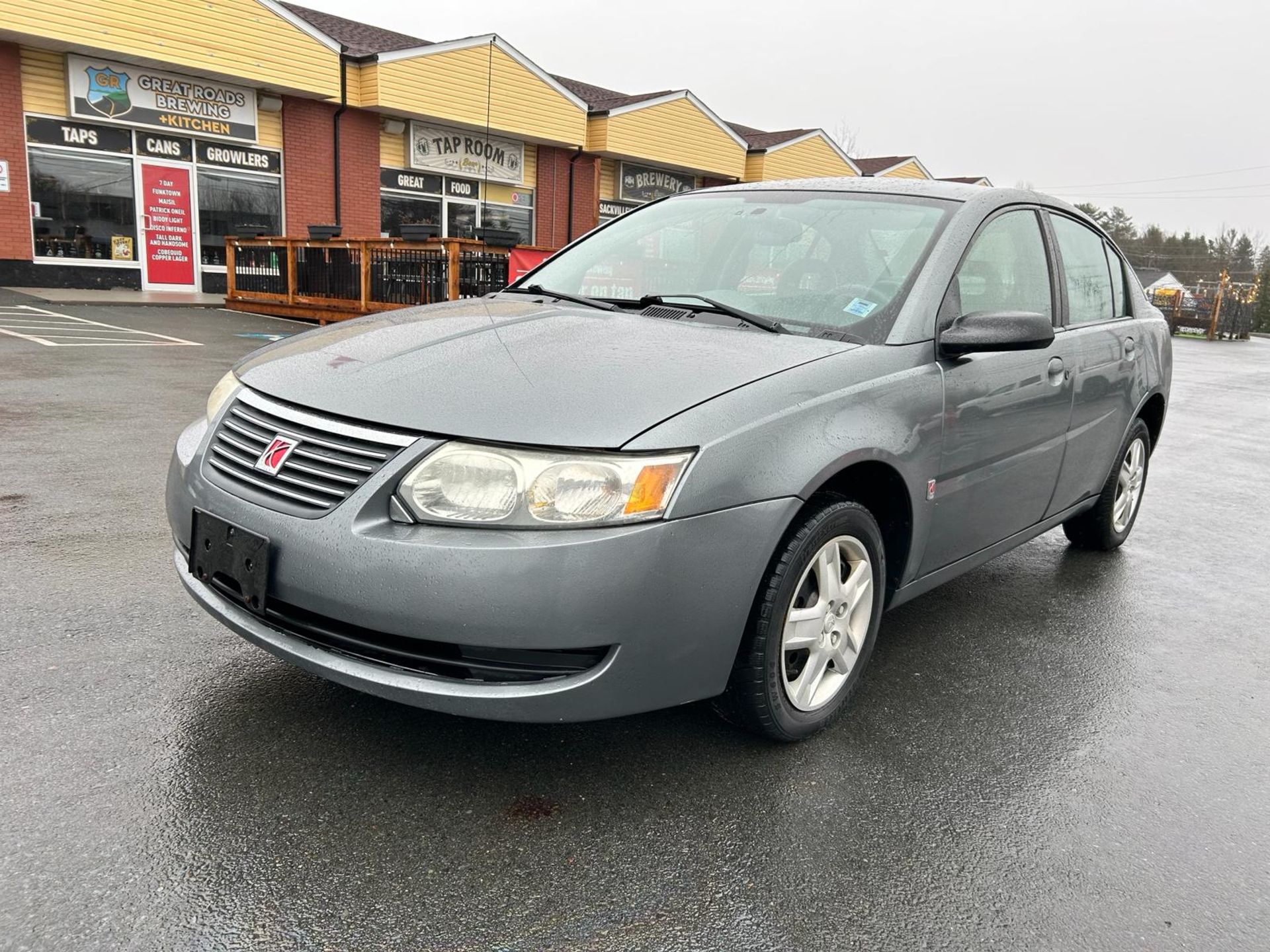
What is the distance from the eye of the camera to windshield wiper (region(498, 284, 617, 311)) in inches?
130

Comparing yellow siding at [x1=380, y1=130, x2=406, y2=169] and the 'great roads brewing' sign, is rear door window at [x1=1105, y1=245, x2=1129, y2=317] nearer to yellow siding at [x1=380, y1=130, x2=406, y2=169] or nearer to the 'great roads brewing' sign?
the 'great roads brewing' sign

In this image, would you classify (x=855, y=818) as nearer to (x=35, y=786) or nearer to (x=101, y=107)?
(x=35, y=786)

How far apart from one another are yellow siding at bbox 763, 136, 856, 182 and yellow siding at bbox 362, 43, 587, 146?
728cm

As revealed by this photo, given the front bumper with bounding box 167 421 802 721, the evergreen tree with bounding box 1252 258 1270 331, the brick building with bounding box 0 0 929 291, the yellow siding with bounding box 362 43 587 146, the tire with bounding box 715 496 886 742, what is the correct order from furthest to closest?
1. the evergreen tree with bounding box 1252 258 1270 331
2. the yellow siding with bounding box 362 43 587 146
3. the brick building with bounding box 0 0 929 291
4. the tire with bounding box 715 496 886 742
5. the front bumper with bounding box 167 421 802 721

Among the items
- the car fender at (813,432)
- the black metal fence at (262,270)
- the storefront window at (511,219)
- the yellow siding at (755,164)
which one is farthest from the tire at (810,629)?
the yellow siding at (755,164)

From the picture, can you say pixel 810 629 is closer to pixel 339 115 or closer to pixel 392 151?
pixel 339 115

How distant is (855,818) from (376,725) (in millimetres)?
1283

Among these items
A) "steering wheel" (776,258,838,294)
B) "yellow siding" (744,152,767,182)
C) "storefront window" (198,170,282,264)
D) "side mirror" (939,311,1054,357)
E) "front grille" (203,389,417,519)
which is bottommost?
"front grille" (203,389,417,519)

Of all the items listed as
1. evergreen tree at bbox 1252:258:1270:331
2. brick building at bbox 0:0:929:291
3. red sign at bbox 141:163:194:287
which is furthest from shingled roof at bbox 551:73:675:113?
evergreen tree at bbox 1252:258:1270:331

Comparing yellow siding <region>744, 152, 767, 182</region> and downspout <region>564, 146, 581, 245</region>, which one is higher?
yellow siding <region>744, 152, 767, 182</region>

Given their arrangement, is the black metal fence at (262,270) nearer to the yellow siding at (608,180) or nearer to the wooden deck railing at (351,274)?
the wooden deck railing at (351,274)

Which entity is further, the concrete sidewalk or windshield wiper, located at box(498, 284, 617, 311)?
the concrete sidewalk

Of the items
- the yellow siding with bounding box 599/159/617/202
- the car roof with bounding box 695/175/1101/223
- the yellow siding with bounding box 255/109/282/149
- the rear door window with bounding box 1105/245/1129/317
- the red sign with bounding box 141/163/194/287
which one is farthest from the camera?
the yellow siding with bounding box 599/159/617/202

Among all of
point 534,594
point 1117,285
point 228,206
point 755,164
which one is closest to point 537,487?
point 534,594
